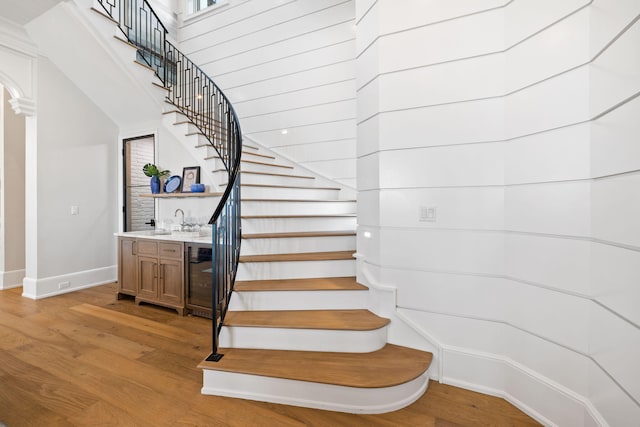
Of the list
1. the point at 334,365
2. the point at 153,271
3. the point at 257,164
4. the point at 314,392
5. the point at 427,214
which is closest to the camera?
the point at 314,392

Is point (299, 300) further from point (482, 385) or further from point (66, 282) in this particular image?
point (66, 282)

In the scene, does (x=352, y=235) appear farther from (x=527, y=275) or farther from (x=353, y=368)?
(x=527, y=275)

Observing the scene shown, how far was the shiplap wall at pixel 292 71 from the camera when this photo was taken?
4152 mm

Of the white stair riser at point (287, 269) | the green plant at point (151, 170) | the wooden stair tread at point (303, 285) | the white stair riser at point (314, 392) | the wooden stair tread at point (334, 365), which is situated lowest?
the white stair riser at point (314, 392)

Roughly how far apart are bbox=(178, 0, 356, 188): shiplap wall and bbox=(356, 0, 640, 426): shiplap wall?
170 centimetres

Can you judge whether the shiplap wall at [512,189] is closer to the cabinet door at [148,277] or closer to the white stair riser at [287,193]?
the white stair riser at [287,193]

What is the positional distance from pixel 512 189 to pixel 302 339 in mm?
1711

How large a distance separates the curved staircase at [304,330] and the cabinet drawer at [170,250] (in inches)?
35.0

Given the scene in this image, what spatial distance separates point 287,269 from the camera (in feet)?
8.82

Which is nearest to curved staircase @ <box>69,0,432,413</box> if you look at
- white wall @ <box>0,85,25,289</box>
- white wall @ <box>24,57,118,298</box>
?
white wall @ <box>24,57,118,298</box>

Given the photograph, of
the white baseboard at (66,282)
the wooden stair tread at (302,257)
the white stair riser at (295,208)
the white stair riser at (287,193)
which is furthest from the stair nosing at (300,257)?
the white baseboard at (66,282)

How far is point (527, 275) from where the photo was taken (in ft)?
5.89

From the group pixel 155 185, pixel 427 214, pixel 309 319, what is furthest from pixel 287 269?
pixel 155 185

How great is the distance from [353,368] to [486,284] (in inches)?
40.6
